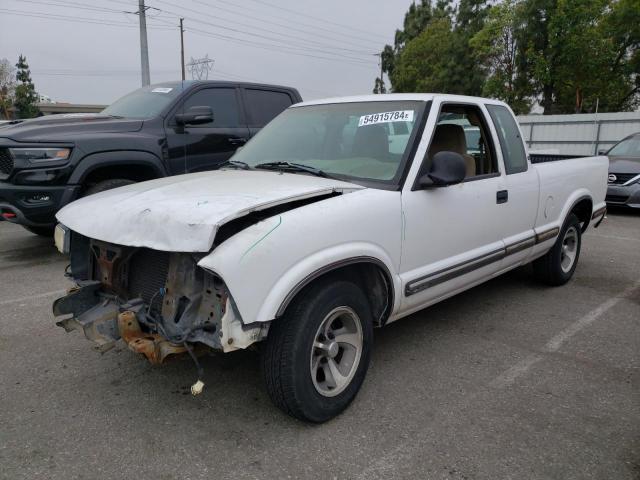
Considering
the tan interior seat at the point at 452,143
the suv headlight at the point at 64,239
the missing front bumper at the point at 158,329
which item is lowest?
the missing front bumper at the point at 158,329

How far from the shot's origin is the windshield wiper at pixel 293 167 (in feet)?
11.3

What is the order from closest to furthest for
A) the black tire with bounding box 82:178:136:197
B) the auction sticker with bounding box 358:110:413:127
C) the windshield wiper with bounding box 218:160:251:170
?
the auction sticker with bounding box 358:110:413:127 → the windshield wiper with bounding box 218:160:251:170 → the black tire with bounding box 82:178:136:197

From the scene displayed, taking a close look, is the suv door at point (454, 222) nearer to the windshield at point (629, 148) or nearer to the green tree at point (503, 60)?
the windshield at point (629, 148)

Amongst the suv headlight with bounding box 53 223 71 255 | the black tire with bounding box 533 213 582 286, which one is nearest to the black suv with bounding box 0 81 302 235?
the suv headlight with bounding box 53 223 71 255

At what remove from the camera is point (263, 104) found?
747 centimetres

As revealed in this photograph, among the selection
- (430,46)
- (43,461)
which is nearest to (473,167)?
(43,461)

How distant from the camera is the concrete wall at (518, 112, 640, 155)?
A: 704 inches

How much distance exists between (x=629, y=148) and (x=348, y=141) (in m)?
9.92

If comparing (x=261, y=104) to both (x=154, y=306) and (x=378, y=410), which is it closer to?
(x=154, y=306)

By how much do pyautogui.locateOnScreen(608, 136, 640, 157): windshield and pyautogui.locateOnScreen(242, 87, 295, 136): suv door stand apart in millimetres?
7568

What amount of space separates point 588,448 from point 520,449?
1.16 ft

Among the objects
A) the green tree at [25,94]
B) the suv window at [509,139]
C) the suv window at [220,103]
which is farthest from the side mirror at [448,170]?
the green tree at [25,94]

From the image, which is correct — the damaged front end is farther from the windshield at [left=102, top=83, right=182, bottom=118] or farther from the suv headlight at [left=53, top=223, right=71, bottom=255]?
the windshield at [left=102, top=83, right=182, bottom=118]

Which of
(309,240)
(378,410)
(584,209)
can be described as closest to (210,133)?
(584,209)
